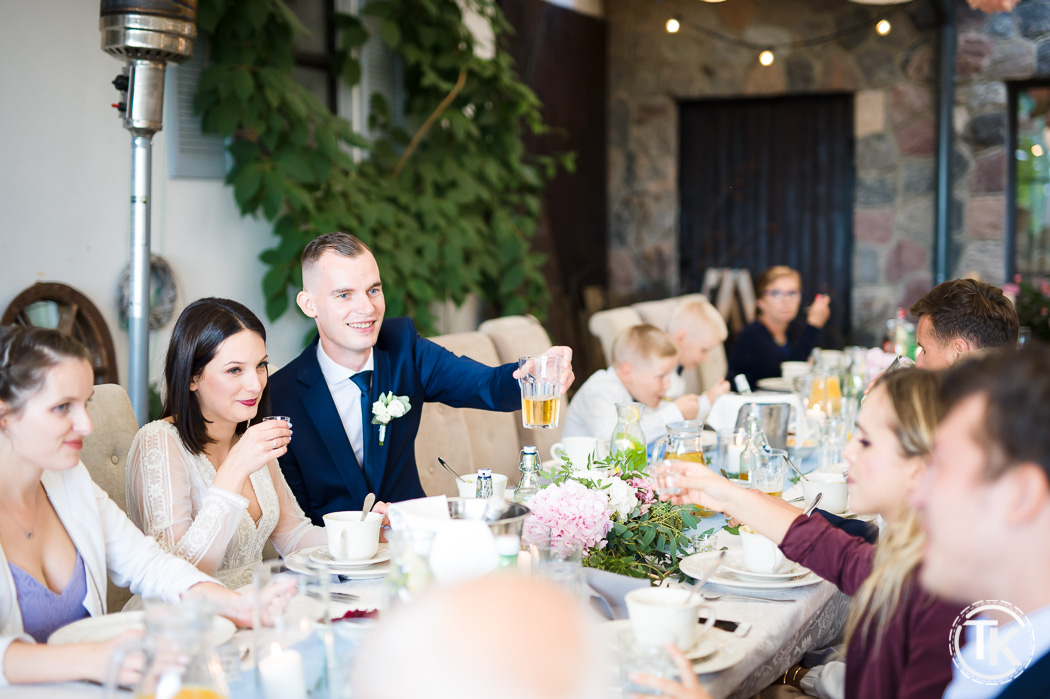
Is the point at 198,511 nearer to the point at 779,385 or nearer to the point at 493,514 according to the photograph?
the point at 493,514

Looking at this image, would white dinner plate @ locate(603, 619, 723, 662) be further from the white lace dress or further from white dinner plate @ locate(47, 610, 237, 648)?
the white lace dress

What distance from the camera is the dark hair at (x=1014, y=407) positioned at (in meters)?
1.02

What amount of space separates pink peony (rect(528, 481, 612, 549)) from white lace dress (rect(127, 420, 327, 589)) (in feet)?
1.91

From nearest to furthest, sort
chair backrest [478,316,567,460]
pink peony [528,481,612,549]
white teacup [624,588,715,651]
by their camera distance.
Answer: white teacup [624,588,715,651] < pink peony [528,481,612,549] < chair backrest [478,316,567,460]

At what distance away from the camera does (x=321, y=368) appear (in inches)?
98.8

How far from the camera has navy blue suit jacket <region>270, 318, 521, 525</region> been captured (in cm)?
241

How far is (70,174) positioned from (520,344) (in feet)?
5.46

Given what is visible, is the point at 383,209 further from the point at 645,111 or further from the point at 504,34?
the point at 645,111

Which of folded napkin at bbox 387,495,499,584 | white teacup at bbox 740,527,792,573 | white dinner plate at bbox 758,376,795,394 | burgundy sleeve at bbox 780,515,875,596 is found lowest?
white teacup at bbox 740,527,792,573

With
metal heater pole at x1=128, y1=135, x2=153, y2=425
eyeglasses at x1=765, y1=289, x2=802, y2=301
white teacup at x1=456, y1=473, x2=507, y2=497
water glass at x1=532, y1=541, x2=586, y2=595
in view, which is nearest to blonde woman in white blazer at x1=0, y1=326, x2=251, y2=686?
water glass at x1=532, y1=541, x2=586, y2=595

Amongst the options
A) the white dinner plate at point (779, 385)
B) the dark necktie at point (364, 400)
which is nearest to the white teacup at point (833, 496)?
the dark necktie at point (364, 400)

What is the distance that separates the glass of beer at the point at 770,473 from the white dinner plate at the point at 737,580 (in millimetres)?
507

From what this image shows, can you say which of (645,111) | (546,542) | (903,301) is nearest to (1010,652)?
(546,542)

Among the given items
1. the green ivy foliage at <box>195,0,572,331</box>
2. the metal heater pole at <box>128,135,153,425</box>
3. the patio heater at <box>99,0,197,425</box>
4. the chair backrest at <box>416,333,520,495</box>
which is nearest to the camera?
the patio heater at <box>99,0,197,425</box>
